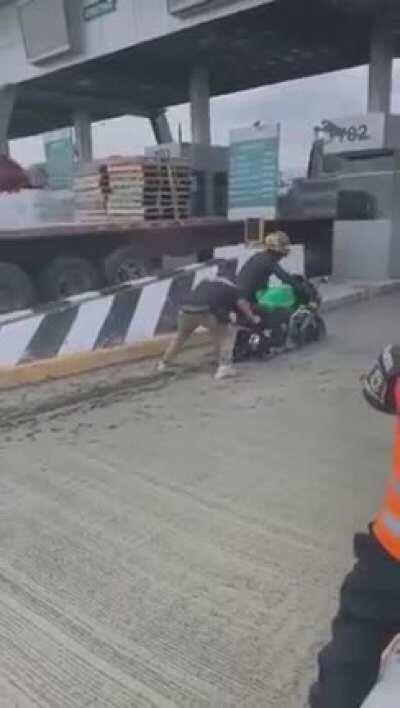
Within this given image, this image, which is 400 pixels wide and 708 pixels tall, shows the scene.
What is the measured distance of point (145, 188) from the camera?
10.5 metres

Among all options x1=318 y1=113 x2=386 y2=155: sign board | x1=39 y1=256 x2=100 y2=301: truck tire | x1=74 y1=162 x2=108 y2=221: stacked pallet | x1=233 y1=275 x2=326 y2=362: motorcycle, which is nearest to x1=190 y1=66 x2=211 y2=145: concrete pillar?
x1=318 y1=113 x2=386 y2=155: sign board

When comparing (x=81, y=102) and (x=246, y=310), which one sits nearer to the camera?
(x=246, y=310)

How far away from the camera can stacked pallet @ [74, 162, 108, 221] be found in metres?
11.0

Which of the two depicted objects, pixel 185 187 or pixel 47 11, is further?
pixel 47 11

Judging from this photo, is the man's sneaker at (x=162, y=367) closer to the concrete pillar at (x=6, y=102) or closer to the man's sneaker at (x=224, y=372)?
the man's sneaker at (x=224, y=372)

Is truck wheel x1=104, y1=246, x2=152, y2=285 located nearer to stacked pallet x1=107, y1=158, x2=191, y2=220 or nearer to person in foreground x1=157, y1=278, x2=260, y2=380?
stacked pallet x1=107, y1=158, x2=191, y2=220

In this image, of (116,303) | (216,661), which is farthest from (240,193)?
(216,661)

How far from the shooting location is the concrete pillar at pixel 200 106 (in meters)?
24.1

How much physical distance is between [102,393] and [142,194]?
5613 mm

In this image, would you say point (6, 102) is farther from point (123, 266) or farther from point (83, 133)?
point (123, 266)

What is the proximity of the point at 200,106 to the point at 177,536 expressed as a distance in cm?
Result: 2326

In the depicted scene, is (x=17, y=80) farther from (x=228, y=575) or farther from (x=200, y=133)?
(x=228, y=575)

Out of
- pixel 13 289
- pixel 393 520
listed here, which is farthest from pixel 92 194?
pixel 393 520

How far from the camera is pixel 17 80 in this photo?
2517 centimetres
